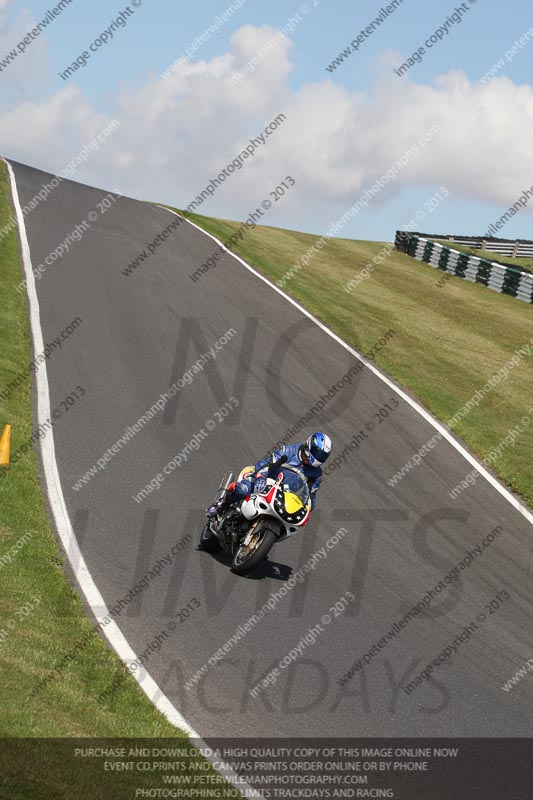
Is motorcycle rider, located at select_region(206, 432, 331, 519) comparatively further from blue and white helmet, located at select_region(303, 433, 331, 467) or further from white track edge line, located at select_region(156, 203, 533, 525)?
white track edge line, located at select_region(156, 203, 533, 525)

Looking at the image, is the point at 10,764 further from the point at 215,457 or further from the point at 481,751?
the point at 215,457

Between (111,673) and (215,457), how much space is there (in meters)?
7.23

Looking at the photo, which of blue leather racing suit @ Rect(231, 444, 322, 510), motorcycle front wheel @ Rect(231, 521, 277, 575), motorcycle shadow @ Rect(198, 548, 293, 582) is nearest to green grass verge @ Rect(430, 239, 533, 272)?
blue leather racing suit @ Rect(231, 444, 322, 510)

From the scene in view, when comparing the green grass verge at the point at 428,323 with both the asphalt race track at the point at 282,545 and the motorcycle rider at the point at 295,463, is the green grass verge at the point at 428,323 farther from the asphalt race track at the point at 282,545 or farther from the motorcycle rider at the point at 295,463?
the motorcycle rider at the point at 295,463

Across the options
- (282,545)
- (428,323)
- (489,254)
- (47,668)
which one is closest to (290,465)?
(282,545)

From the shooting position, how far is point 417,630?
10.6 metres

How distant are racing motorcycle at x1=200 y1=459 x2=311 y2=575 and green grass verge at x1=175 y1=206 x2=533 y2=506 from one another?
21.1 feet

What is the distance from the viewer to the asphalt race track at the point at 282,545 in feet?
29.0

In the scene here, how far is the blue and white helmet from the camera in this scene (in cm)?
1112

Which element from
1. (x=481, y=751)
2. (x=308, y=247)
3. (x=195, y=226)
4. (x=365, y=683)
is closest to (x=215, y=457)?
(x=365, y=683)

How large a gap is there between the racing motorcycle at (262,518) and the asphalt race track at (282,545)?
0.31m

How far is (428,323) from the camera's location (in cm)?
3125

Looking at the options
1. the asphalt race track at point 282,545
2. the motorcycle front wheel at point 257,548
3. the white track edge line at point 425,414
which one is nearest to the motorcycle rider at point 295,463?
the motorcycle front wheel at point 257,548

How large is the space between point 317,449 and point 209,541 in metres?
1.82
